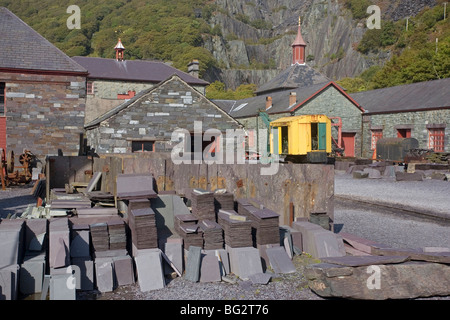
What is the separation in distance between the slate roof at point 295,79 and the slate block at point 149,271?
42.0m

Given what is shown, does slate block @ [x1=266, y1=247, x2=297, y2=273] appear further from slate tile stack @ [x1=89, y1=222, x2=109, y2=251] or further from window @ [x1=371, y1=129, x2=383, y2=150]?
window @ [x1=371, y1=129, x2=383, y2=150]

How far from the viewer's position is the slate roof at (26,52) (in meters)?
19.0

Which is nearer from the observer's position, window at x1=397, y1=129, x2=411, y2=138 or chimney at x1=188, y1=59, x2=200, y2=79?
window at x1=397, y1=129, x2=411, y2=138

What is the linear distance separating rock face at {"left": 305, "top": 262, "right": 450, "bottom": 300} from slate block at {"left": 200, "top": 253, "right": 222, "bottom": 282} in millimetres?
1351

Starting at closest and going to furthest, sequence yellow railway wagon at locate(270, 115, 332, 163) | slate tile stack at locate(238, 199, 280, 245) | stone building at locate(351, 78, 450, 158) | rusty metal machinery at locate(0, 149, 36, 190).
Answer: slate tile stack at locate(238, 199, 280, 245) → rusty metal machinery at locate(0, 149, 36, 190) → yellow railway wagon at locate(270, 115, 332, 163) → stone building at locate(351, 78, 450, 158)

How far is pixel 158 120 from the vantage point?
723 inches

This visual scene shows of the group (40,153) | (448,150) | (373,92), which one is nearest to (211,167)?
(40,153)

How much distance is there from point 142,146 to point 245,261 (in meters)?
12.2

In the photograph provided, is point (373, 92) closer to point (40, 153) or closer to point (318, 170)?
point (40, 153)

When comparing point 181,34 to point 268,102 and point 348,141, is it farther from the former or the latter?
point 348,141

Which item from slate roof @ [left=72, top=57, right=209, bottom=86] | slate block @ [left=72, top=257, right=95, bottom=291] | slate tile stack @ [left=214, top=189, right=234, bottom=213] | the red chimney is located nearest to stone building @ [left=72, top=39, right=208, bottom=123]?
slate roof @ [left=72, top=57, right=209, bottom=86]

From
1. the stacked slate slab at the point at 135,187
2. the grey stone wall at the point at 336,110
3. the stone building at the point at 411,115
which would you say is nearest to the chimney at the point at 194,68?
the grey stone wall at the point at 336,110

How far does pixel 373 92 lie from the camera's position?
38.1 m

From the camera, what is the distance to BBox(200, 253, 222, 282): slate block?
655cm
